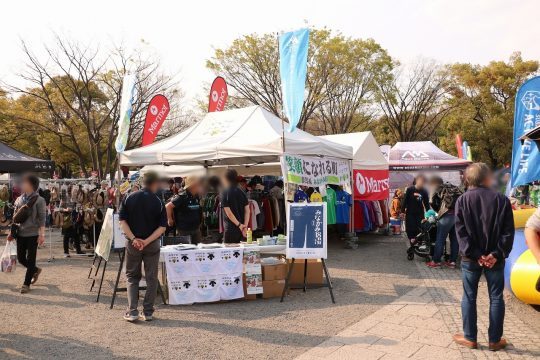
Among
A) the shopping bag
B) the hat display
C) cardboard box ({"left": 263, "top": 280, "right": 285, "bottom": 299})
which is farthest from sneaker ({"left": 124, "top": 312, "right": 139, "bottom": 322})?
the hat display

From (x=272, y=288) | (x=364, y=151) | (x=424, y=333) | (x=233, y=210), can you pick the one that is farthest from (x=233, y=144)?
(x=364, y=151)

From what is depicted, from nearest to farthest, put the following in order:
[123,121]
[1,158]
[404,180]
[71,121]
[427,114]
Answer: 1. [123,121]
2. [1,158]
3. [404,180]
4. [71,121]
5. [427,114]

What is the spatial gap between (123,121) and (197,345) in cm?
492

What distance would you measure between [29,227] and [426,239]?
7.33 meters

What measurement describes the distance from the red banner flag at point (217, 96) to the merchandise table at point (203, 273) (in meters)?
7.16

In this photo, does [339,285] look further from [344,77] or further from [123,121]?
[344,77]

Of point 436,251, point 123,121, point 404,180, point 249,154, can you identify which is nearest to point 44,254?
point 123,121

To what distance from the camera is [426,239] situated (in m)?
9.34

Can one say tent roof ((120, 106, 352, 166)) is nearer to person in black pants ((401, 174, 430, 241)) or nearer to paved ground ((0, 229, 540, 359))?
person in black pants ((401, 174, 430, 241))

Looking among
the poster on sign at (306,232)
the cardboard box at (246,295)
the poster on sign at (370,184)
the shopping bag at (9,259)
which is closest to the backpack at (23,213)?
the shopping bag at (9,259)

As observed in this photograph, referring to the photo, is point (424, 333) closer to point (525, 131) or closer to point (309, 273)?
point (309, 273)

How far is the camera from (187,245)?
6.51 metres

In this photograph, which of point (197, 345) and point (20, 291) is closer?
point (197, 345)

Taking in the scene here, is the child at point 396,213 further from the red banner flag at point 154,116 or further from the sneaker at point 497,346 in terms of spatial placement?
the sneaker at point 497,346
